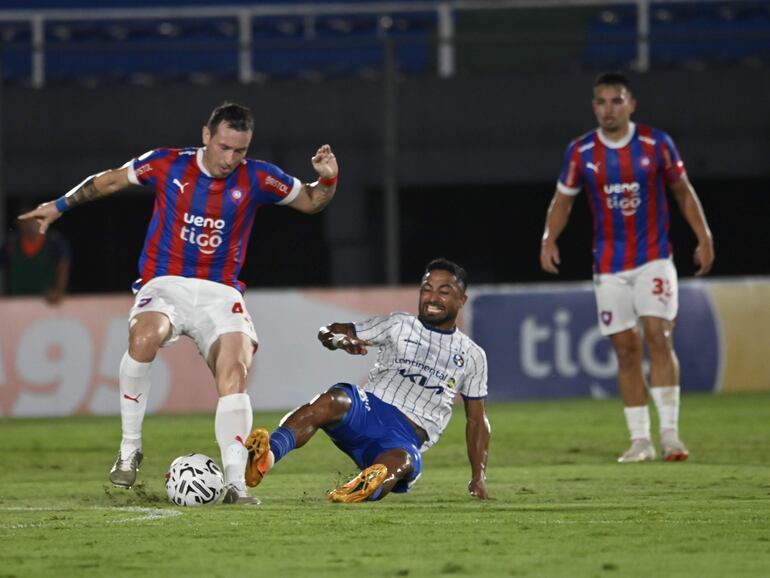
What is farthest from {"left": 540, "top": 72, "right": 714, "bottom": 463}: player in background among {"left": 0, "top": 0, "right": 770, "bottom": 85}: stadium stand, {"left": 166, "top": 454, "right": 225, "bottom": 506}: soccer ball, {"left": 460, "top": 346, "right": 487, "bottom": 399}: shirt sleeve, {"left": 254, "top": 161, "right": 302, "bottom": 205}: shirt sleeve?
{"left": 0, "top": 0, "right": 770, "bottom": 85}: stadium stand

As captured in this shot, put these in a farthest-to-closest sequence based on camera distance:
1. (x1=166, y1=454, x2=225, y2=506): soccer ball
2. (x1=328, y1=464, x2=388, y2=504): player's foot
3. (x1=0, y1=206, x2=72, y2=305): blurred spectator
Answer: (x1=0, y1=206, x2=72, y2=305): blurred spectator → (x1=166, y1=454, x2=225, y2=506): soccer ball → (x1=328, y1=464, x2=388, y2=504): player's foot

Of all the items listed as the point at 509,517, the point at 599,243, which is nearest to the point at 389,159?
the point at 599,243

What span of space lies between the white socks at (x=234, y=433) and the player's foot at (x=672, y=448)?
3.01 metres

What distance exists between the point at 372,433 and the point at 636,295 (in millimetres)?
2840

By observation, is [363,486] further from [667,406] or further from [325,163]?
[667,406]

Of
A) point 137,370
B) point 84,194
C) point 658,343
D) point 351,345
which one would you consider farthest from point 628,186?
point 137,370

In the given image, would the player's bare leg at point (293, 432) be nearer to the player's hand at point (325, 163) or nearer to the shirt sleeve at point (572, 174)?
the player's hand at point (325, 163)

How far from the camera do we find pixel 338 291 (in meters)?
13.3

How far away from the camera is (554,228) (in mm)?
9102

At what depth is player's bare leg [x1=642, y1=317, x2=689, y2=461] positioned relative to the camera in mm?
8898

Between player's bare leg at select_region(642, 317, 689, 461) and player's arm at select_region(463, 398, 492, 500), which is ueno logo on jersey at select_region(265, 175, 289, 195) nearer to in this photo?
player's arm at select_region(463, 398, 492, 500)

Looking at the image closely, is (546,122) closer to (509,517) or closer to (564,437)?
(564,437)

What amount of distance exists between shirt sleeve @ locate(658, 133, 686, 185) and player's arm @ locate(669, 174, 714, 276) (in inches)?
1.4

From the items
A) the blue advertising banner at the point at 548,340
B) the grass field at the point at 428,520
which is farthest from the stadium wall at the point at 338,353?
the grass field at the point at 428,520
